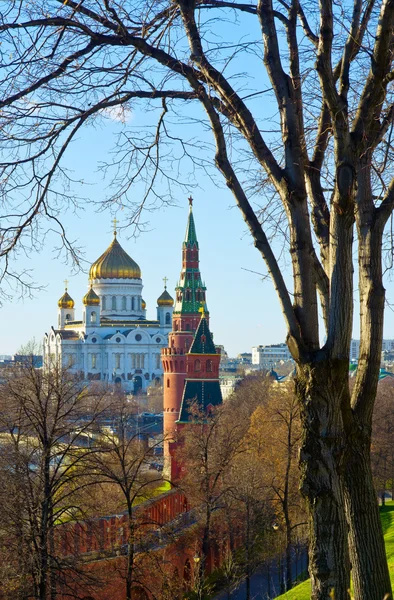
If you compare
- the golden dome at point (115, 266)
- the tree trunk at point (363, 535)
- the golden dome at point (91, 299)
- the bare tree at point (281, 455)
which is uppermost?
the golden dome at point (115, 266)

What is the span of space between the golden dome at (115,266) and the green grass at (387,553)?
70.4m

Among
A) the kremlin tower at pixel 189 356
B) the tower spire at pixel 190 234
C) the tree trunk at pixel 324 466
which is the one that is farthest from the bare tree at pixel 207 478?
the tower spire at pixel 190 234

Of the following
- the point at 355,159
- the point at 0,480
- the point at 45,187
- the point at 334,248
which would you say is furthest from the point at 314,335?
the point at 0,480

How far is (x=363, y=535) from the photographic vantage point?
22.6ft

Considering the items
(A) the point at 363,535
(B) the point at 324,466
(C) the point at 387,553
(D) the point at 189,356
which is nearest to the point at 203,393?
(D) the point at 189,356

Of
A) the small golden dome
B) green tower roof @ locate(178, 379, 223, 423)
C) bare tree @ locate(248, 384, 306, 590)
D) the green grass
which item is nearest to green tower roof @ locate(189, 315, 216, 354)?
green tower roof @ locate(178, 379, 223, 423)

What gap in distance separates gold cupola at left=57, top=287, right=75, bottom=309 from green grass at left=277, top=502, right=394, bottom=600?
8130 cm

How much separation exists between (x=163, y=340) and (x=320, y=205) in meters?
106

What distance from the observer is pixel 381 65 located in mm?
6449

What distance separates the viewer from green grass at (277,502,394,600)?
15.1 meters

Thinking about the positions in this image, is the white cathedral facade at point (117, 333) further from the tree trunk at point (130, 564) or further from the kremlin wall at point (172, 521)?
the tree trunk at point (130, 564)

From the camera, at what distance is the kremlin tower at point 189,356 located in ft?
161

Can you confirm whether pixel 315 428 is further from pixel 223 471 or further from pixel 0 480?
pixel 223 471

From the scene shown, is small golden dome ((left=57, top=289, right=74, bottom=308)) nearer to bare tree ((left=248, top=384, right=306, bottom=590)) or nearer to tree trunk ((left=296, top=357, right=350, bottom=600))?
bare tree ((left=248, top=384, right=306, bottom=590))
